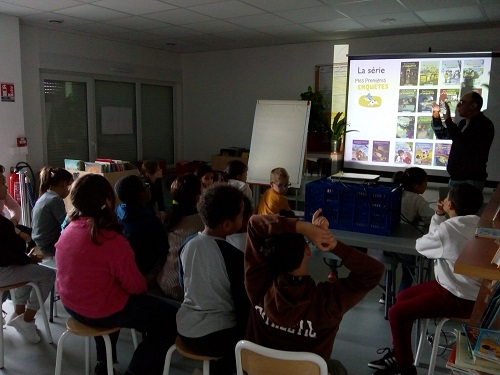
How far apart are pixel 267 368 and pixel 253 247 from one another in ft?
1.31

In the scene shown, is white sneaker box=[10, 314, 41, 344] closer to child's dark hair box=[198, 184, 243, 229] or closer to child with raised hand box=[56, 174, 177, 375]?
child with raised hand box=[56, 174, 177, 375]

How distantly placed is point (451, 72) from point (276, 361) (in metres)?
4.52

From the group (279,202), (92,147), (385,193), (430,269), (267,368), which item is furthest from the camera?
(92,147)

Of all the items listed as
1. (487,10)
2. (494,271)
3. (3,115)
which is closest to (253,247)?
(494,271)

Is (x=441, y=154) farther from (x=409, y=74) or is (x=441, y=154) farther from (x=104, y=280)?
(x=104, y=280)

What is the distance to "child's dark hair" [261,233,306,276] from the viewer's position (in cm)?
139

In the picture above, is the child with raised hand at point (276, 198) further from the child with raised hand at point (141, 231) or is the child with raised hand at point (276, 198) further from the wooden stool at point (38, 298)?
the wooden stool at point (38, 298)

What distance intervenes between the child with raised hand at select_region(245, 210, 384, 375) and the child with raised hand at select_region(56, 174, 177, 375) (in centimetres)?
78

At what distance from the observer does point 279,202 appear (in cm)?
352

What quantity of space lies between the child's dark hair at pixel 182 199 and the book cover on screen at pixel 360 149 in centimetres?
339

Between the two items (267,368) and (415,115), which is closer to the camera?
(267,368)

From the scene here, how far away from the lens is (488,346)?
45.5 inches

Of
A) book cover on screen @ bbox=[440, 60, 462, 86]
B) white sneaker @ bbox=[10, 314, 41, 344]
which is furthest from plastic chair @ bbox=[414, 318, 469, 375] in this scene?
book cover on screen @ bbox=[440, 60, 462, 86]

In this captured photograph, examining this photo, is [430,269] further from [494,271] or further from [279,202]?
[494,271]
